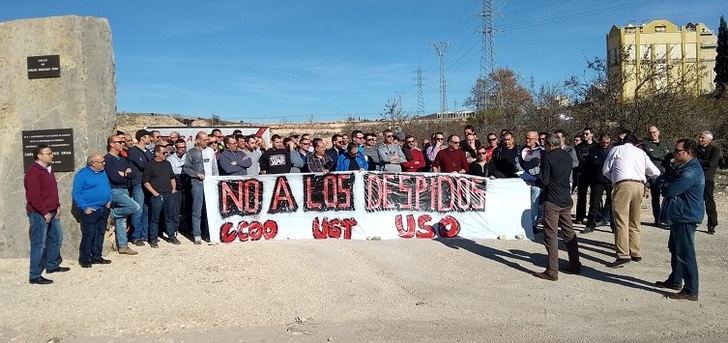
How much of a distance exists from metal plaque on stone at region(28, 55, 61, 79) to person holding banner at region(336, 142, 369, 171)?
5.16m

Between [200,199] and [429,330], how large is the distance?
5.75 m

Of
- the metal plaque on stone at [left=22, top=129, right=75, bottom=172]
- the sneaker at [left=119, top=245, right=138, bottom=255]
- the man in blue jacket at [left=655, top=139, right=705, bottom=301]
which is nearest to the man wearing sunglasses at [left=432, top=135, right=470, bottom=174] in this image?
the man in blue jacket at [left=655, top=139, right=705, bottom=301]

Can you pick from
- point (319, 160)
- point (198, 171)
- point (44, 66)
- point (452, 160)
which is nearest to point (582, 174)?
point (452, 160)

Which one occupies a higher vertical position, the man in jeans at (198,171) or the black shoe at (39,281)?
the man in jeans at (198,171)

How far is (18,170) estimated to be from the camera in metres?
8.97

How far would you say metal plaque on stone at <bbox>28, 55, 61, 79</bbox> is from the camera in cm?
895

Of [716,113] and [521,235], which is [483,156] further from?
[716,113]

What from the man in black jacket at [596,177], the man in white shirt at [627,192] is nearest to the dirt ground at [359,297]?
the man in white shirt at [627,192]

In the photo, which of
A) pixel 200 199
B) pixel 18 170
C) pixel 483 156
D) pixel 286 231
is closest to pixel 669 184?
pixel 483 156

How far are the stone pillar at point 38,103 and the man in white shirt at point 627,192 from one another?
8.30 m

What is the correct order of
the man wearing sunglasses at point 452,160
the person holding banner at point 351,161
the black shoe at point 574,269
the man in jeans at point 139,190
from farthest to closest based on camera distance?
1. the person holding banner at point 351,161
2. the man wearing sunglasses at point 452,160
3. the man in jeans at point 139,190
4. the black shoe at point 574,269

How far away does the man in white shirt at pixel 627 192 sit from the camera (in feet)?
27.3

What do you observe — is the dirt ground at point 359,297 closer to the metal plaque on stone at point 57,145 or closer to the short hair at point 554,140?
the metal plaque on stone at point 57,145

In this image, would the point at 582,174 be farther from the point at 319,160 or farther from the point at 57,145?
the point at 57,145
